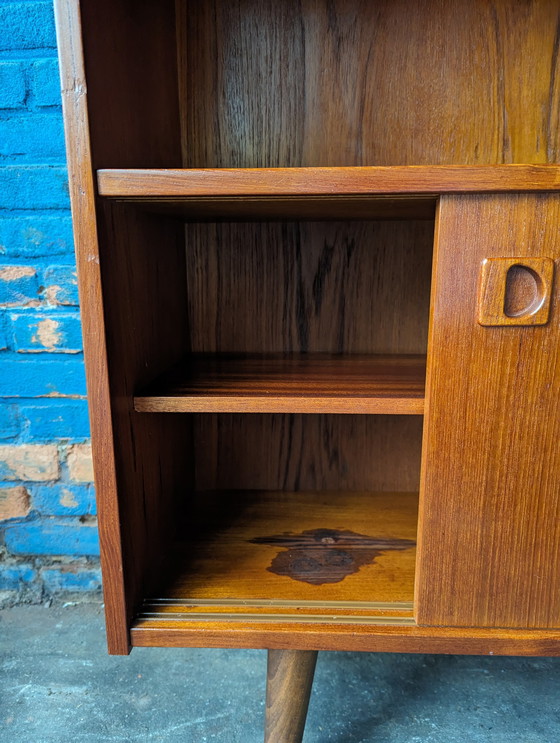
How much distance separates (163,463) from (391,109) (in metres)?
0.54

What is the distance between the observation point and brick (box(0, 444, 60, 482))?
90 centimetres

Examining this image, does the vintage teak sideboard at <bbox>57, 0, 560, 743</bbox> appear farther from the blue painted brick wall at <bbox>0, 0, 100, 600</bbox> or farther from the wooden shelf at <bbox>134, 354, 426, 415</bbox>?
the blue painted brick wall at <bbox>0, 0, 100, 600</bbox>

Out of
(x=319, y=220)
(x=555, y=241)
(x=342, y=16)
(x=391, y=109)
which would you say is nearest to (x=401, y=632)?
(x=555, y=241)

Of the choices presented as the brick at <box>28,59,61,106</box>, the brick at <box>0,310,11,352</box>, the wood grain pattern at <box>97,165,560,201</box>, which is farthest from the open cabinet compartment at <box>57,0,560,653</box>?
the brick at <box>0,310,11,352</box>

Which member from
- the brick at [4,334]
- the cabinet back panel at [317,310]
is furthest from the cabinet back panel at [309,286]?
the brick at [4,334]

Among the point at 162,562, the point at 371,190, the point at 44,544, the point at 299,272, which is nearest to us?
the point at 371,190

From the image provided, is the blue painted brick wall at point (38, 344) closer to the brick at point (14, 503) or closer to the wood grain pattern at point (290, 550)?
the brick at point (14, 503)

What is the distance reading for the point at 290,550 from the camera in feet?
2.17

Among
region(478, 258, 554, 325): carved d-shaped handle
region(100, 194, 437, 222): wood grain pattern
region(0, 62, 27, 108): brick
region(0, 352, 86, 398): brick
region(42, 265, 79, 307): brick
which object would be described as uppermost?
region(0, 62, 27, 108): brick

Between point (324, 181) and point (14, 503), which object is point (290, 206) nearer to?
point (324, 181)

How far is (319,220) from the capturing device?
71cm

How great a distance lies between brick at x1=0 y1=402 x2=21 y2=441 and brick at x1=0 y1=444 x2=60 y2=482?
2 cm

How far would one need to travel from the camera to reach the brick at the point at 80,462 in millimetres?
912

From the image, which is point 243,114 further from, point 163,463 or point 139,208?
point 163,463
